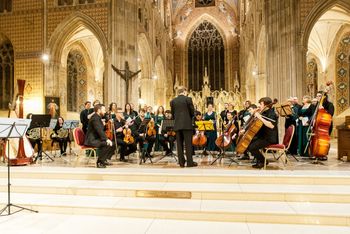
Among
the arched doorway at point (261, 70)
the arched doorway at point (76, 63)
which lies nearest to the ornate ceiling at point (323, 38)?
the arched doorway at point (261, 70)

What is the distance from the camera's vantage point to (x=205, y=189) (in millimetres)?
5242

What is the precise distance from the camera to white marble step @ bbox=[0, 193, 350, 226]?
4277 millimetres

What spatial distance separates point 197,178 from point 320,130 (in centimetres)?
311

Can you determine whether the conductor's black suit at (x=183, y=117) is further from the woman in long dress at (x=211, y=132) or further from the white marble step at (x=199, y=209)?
the woman in long dress at (x=211, y=132)

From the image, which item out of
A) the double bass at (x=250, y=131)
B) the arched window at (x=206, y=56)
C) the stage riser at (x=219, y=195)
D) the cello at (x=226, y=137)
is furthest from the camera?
the arched window at (x=206, y=56)

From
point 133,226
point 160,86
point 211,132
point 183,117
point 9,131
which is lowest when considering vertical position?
point 133,226

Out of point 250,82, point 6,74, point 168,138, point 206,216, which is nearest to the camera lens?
point 206,216

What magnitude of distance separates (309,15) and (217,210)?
11286 mm

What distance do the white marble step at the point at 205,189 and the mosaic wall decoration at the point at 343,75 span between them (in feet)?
45.5

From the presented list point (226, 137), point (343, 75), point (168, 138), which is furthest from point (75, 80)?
point (343, 75)

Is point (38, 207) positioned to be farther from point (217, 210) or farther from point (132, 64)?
point (132, 64)

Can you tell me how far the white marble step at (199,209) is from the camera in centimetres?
428

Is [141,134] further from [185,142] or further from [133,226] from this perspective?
[133,226]

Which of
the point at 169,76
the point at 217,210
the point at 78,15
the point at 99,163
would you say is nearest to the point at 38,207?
the point at 99,163
